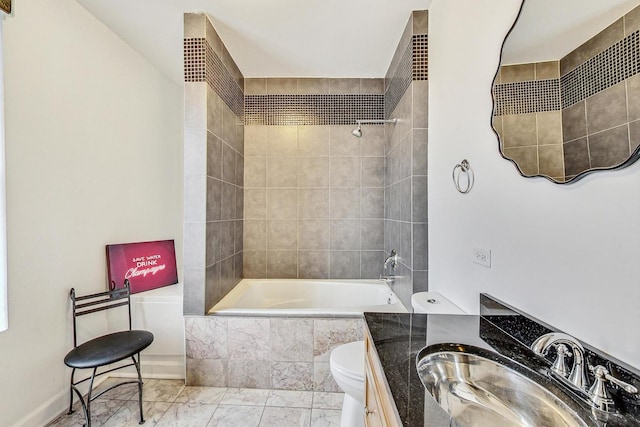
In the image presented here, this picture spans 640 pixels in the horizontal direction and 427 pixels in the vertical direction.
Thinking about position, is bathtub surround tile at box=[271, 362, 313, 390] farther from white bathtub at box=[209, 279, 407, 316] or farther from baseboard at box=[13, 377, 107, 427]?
baseboard at box=[13, 377, 107, 427]

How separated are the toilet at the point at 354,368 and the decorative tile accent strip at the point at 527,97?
0.98m

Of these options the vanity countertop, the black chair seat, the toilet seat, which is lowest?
the black chair seat

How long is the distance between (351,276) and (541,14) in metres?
2.39

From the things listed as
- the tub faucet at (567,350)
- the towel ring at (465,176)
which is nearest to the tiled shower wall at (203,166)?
the towel ring at (465,176)

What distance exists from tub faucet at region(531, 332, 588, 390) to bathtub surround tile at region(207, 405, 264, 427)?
5.37ft

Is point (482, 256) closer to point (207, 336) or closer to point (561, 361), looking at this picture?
point (561, 361)

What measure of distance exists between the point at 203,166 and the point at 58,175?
2.76 feet

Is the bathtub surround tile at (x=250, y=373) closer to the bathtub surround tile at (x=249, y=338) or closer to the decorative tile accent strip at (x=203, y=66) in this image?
the bathtub surround tile at (x=249, y=338)

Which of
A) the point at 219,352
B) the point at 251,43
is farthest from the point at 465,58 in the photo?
the point at 219,352

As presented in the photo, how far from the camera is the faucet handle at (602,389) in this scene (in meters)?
0.63

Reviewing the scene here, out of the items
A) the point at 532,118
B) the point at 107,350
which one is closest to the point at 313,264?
the point at 107,350

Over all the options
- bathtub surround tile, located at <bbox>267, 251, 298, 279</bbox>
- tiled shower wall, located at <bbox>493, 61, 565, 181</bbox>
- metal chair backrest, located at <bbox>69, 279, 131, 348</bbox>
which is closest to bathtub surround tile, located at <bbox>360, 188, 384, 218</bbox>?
bathtub surround tile, located at <bbox>267, 251, 298, 279</bbox>

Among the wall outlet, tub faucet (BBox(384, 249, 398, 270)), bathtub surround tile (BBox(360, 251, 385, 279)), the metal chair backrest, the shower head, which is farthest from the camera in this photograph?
bathtub surround tile (BBox(360, 251, 385, 279))

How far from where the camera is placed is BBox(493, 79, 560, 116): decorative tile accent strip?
0.91 meters
